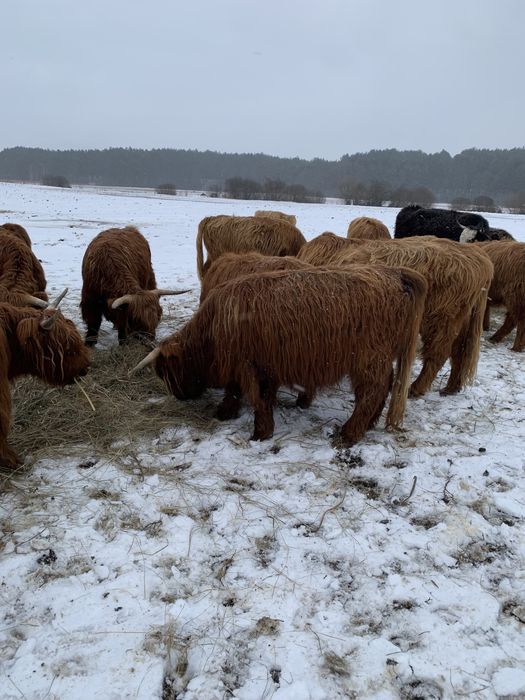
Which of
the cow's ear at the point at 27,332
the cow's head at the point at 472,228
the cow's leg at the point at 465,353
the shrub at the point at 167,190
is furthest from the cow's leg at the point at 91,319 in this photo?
the shrub at the point at 167,190

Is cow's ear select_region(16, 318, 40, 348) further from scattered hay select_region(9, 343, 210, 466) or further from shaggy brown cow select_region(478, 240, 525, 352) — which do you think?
shaggy brown cow select_region(478, 240, 525, 352)

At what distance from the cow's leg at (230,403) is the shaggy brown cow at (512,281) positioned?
3980mm

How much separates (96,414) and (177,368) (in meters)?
0.79

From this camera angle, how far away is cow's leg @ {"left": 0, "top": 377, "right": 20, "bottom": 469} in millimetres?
3020

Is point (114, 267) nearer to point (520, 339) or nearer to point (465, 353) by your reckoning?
A: point (465, 353)

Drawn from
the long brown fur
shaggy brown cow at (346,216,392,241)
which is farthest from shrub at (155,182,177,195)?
the long brown fur

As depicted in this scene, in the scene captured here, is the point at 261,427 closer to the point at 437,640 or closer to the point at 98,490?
the point at 98,490

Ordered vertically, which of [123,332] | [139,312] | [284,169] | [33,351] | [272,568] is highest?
[284,169]

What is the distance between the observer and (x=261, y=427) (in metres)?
3.63

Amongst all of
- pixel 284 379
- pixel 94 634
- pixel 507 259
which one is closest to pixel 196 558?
pixel 94 634

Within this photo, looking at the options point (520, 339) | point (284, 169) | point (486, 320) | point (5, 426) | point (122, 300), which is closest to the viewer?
point (5, 426)

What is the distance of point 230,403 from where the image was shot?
12.8 ft

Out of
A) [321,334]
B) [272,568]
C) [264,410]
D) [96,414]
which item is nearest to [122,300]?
[96,414]

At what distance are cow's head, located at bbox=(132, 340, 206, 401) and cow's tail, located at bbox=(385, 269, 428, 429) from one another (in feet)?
5.38
